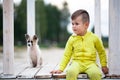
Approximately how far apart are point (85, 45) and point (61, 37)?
245 feet

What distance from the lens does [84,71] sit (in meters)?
5.25

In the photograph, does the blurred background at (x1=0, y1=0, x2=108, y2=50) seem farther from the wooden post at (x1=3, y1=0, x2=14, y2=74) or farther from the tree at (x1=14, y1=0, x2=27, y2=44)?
the wooden post at (x1=3, y1=0, x2=14, y2=74)

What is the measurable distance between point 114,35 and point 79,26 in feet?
1.64

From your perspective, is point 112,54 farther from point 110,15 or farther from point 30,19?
point 30,19

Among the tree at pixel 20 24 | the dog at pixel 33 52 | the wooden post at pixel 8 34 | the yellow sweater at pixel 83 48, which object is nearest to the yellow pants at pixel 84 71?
the yellow sweater at pixel 83 48

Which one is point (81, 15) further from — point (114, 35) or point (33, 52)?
point (33, 52)

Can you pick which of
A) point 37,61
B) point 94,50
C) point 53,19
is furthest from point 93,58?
point 53,19

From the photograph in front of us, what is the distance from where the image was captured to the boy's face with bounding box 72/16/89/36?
5.29 metres

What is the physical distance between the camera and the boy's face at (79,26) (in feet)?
17.4

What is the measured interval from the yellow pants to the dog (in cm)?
217

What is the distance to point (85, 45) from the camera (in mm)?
5297

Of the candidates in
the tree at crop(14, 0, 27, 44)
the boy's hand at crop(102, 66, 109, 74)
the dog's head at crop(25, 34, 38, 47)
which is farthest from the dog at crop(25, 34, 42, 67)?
the tree at crop(14, 0, 27, 44)

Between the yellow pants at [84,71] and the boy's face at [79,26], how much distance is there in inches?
18.3

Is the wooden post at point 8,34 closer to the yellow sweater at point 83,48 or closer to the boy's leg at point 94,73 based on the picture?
the yellow sweater at point 83,48
